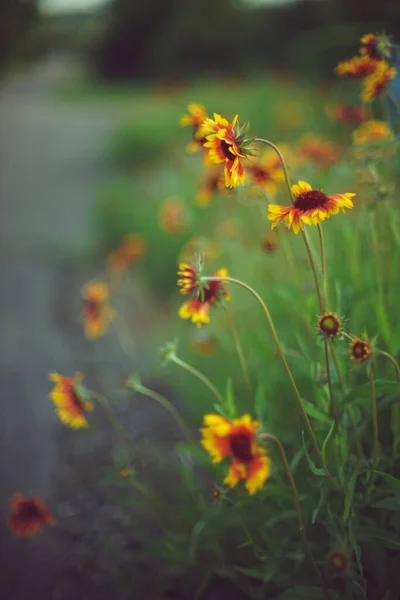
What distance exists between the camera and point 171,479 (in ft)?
3.96

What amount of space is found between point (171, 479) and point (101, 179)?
135 inches

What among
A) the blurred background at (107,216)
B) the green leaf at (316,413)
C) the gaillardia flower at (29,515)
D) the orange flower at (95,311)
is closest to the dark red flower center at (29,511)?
the gaillardia flower at (29,515)

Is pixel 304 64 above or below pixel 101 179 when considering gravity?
above

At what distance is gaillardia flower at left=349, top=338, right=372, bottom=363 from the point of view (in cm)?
69

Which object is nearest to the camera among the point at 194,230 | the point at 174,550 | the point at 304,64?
the point at 174,550

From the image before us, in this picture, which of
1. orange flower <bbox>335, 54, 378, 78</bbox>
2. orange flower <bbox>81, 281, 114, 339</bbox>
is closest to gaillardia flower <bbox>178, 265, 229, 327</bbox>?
orange flower <bbox>335, 54, 378, 78</bbox>

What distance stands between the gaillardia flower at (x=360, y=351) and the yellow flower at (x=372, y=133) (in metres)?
0.47

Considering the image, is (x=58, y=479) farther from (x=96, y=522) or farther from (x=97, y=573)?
(x=97, y=573)

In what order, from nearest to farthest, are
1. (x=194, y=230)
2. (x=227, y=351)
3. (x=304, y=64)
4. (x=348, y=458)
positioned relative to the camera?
1. (x=348, y=458)
2. (x=227, y=351)
3. (x=194, y=230)
4. (x=304, y=64)

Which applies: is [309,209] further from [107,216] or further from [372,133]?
[107,216]

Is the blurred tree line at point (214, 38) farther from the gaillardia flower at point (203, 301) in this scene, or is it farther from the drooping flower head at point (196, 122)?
the gaillardia flower at point (203, 301)

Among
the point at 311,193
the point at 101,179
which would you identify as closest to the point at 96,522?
the point at 311,193

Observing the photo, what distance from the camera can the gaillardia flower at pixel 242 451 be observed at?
25.3 inches

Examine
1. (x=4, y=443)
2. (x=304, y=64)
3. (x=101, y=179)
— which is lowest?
(x=4, y=443)
